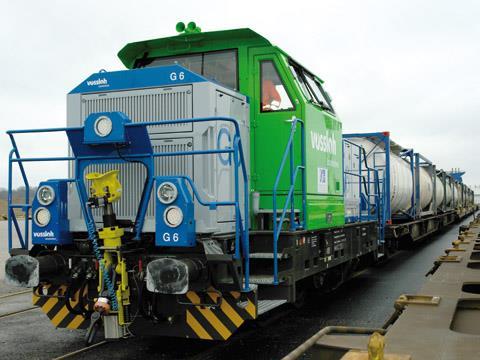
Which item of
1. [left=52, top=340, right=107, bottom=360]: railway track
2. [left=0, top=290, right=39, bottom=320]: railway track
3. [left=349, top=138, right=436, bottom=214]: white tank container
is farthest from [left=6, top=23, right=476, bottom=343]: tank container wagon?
[left=349, top=138, right=436, bottom=214]: white tank container

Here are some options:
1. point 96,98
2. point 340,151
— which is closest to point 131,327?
point 96,98

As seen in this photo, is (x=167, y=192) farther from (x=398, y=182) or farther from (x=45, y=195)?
(x=398, y=182)

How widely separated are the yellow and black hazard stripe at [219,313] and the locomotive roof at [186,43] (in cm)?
308

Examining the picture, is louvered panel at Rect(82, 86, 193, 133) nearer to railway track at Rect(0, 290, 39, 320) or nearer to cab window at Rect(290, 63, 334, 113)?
cab window at Rect(290, 63, 334, 113)

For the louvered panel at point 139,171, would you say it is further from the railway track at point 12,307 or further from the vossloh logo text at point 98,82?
the railway track at point 12,307

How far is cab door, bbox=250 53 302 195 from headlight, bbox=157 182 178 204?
1.82 m

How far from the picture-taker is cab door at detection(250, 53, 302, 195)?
6.30 m

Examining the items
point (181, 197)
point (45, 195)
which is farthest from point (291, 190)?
point (45, 195)

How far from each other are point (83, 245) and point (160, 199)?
1.08 m

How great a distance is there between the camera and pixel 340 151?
807cm

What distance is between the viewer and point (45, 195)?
539 cm

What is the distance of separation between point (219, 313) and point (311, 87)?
142 inches

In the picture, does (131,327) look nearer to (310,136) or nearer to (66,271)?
(66,271)

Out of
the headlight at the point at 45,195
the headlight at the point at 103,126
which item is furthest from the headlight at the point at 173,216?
the headlight at the point at 45,195
